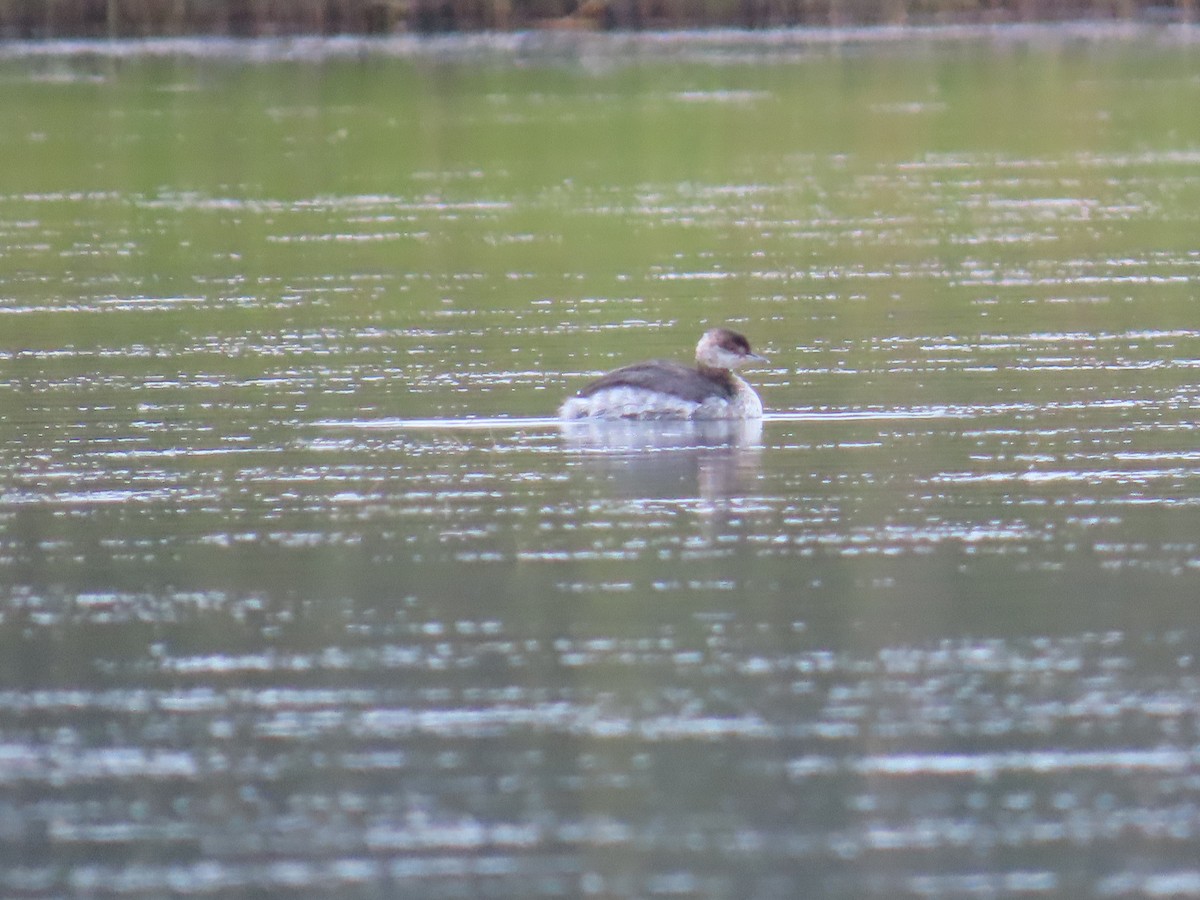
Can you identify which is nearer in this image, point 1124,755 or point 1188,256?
point 1124,755

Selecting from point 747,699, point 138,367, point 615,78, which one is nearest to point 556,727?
point 747,699

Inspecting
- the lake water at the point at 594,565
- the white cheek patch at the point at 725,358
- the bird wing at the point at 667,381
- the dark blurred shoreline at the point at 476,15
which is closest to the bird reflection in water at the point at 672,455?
the lake water at the point at 594,565

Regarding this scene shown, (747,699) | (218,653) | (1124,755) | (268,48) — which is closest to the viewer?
(1124,755)

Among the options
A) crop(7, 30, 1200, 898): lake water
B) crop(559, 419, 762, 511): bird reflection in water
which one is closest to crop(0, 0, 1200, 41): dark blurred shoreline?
crop(7, 30, 1200, 898): lake water

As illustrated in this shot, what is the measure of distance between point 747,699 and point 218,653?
1931 millimetres

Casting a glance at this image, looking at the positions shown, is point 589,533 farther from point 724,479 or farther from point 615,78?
point 615,78

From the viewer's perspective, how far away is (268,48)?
5425 centimetres

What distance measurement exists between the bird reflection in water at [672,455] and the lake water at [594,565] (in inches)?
1.4

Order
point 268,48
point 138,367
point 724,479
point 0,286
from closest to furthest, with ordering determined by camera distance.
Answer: point 724,479 < point 138,367 < point 0,286 < point 268,48

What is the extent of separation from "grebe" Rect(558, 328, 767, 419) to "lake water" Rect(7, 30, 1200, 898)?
18 cm

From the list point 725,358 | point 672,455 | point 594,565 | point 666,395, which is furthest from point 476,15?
point 594,565

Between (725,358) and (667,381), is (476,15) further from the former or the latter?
(667,381)

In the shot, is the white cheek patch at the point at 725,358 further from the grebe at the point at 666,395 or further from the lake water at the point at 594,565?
the lake water at the point at 594,565

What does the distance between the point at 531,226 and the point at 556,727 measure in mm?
18544
